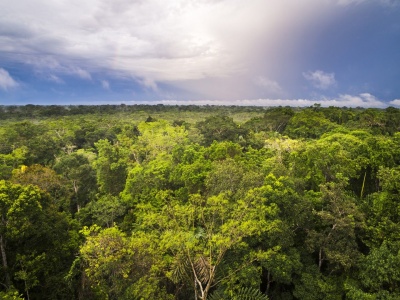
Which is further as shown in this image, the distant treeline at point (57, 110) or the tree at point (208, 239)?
the distant treeline at point (57, 110)

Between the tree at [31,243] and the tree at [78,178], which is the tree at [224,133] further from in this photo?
the tree at [31,243]

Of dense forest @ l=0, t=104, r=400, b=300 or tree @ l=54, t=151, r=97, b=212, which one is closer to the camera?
dense forest @ l=0, t=104, r=400, b=300

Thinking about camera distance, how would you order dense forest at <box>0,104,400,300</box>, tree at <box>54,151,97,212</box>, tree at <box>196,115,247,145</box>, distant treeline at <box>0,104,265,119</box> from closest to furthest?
1. dense forest at <box>0,104,400,300</box>
2. tree at <box>54,151,97,212</box>
3. tree at <box>196,115,247,145</box>
4. distant treeline at <box>0,104,265,119</box>

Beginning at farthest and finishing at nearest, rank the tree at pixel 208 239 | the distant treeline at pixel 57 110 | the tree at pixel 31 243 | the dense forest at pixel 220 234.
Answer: the distant treeline at pixel 57 110
the tree at pixel 31 243
the dense forest at pixel 220 234
the tree at pixel 208 239

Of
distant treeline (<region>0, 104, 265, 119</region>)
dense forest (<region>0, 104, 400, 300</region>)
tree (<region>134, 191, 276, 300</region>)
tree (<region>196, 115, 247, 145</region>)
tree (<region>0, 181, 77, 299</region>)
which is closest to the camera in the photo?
tree (<region>134, 191, 276, 300</region>)

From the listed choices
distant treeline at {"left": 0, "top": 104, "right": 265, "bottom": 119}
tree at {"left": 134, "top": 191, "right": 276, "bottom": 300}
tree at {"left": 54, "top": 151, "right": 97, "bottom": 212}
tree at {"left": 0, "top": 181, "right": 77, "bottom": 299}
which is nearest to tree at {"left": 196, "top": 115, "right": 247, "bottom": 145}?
tree at {"left": 54, "top": 151, "right": 97, "bottom": 212}

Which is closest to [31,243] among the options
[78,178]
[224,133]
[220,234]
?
[220,234]

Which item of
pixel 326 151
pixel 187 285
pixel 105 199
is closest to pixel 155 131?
pixel 105 199

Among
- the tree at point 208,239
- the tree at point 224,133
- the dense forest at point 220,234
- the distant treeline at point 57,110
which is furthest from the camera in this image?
the distant treeline at point 57,110

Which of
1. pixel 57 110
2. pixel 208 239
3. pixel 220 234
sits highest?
pixel 57 110

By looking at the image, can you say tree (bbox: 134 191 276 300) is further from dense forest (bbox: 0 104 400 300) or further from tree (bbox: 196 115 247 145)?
tree (bbox: 196 115 247 145)

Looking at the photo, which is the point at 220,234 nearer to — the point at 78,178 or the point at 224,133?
the point at 78,178

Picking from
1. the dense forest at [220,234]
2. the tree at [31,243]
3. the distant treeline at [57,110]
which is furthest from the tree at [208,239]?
the distant treeline at [57,110]

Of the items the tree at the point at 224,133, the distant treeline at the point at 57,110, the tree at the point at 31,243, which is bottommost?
the tree at the point at 31,243
